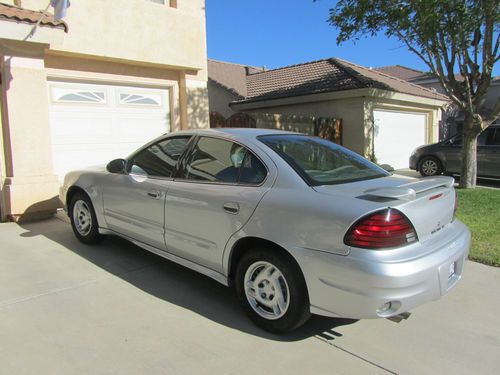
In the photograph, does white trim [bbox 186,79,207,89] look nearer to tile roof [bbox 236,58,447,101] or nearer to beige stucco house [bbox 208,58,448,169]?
beige stucco house [bbox 208,58,448,169]

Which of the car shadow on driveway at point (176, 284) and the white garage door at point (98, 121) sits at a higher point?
the white garage door at point (98, 121)

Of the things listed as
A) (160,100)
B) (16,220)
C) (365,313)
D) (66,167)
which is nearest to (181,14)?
(160,100)

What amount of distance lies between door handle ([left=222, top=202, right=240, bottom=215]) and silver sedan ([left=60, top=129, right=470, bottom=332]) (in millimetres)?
11

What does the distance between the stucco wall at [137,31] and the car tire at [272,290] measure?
18.9ft

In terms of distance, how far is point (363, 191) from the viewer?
3121 millimetres

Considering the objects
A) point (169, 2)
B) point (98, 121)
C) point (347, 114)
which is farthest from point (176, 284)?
point (347, 114)

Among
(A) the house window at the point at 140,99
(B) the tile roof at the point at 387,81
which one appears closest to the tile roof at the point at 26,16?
(A) the house window at the point at 140,99

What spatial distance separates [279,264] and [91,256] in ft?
9.39

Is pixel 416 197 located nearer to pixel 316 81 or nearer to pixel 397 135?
pixel 316 81

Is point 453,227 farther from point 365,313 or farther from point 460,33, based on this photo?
point 460,33

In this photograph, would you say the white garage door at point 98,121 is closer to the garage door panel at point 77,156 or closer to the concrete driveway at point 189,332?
the garage door panel at point 77,156

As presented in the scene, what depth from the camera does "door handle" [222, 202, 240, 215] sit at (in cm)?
346

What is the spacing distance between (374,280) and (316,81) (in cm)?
1347

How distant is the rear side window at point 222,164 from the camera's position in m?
3.58
